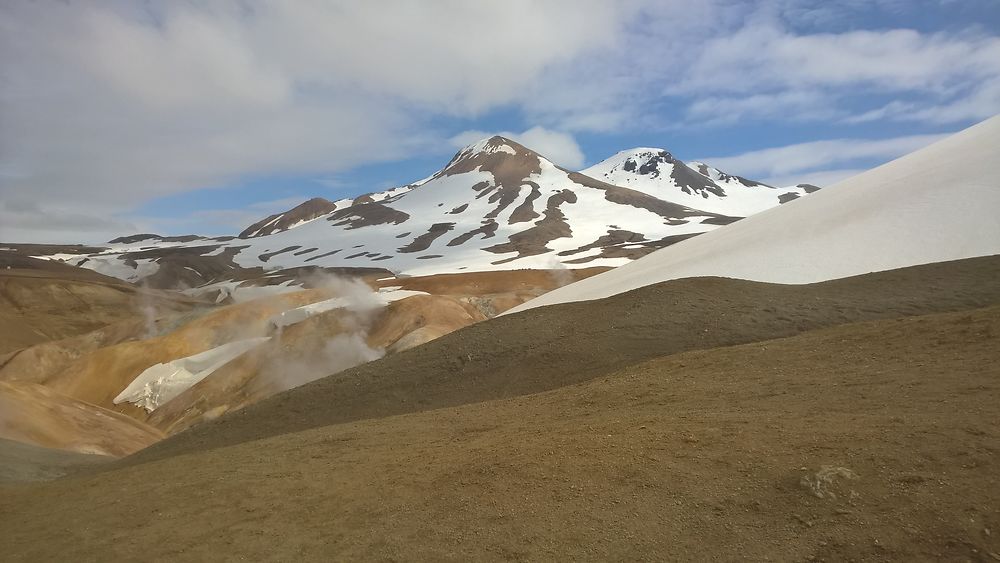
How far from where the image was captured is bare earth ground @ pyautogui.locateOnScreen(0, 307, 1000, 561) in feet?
23.6

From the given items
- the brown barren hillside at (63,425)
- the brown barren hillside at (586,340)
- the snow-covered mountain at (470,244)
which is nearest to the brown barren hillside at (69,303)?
the snow-covered mountain at (470,244)

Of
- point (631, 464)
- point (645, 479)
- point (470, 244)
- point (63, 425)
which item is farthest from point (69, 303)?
point (645, 479)

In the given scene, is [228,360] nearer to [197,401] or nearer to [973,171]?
[197,401]

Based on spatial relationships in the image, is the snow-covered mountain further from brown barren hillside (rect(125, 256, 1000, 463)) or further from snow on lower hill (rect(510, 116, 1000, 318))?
brown barren hillside (rect(125, 256, 1000, 463))

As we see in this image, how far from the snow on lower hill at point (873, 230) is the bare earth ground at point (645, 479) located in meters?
13.0

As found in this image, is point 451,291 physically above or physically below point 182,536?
above

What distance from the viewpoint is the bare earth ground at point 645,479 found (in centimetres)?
718

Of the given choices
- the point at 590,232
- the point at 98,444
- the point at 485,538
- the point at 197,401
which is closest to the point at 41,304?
the point at 197,401

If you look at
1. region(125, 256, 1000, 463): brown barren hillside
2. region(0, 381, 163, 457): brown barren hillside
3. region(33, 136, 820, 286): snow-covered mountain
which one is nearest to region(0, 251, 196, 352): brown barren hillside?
region(33, 136, 820, 286): snow-covered mountain

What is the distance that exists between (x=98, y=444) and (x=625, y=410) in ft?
98.1

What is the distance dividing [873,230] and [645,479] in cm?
2700

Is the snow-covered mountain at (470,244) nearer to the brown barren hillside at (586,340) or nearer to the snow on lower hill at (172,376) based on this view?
the snow on lower hill at (172,376)

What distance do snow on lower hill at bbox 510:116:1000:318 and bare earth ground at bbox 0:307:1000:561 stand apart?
42.6 feet

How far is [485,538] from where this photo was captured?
8.41m
